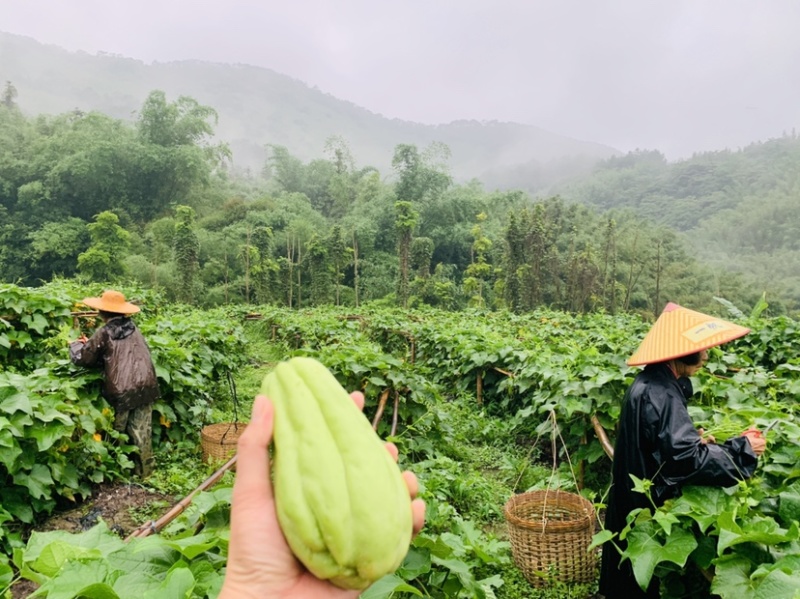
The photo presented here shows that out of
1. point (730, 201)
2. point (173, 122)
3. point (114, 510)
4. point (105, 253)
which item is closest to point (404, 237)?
point (105, 253)

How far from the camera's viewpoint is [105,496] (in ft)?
17.0

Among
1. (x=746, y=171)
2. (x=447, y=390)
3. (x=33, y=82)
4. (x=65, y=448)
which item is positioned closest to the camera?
(x=65, y=448)

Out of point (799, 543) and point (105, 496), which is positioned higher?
point (799, 543)

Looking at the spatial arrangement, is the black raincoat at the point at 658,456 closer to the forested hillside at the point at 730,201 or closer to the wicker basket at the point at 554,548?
the wicker basket at the point at 554,548

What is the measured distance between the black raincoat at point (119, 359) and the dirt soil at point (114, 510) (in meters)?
0.78

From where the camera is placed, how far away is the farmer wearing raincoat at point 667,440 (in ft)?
8.68

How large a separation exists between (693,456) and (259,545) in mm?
2279


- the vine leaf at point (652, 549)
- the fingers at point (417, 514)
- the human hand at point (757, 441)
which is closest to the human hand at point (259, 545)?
the fingers at point (417, 514)

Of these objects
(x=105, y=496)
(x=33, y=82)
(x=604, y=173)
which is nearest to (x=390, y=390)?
(x=105, y=496)

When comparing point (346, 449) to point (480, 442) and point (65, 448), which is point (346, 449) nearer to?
point (65, 448)

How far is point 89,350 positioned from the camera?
5285mm

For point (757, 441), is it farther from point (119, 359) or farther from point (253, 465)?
point (119, 359)

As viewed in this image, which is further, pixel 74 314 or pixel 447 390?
pixel 447 390

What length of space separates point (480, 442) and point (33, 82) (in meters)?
238
